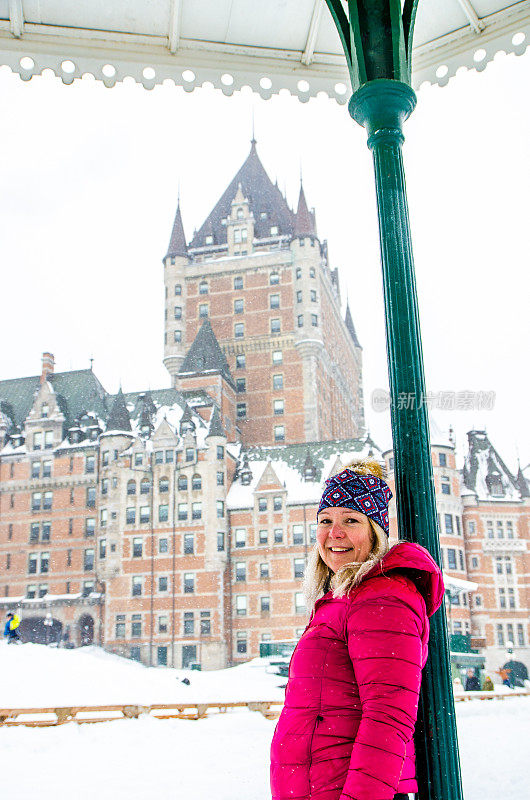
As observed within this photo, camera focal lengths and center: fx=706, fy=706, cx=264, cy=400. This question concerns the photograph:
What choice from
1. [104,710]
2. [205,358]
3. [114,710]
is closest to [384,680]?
[104,710]

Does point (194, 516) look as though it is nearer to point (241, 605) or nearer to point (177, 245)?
point (241, 605)

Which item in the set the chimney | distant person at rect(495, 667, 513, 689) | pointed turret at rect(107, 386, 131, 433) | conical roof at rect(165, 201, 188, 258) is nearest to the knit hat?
distant person at rect(495, 667, 513, 689)

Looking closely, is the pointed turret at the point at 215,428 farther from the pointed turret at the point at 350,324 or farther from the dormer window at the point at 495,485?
the pointed turret at the point at 350,324

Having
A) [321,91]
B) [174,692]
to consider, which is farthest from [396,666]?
[174,692]

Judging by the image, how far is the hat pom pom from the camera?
1.58 m

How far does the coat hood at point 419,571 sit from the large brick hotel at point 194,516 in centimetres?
2073

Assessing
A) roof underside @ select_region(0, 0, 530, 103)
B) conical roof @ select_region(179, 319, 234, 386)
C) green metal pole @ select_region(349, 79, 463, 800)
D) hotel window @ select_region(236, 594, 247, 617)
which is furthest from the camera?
conical roof @ select_region(179, 319, 234, 386)

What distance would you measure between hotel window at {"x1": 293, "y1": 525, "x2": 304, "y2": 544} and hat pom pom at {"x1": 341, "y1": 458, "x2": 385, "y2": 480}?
950 inches

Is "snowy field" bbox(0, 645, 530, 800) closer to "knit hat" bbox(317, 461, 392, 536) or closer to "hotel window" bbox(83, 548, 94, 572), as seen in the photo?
"knit hat" bbox(317, 461, 392, 536)

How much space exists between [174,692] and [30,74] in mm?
15625

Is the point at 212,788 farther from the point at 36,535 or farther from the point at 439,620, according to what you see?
the point at 36,535

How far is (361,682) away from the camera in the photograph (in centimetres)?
122

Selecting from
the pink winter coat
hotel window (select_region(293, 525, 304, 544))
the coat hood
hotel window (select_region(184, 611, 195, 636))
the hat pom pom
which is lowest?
hotel window (select_region(184, 611, 195, 636))

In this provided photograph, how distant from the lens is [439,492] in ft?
78.4
